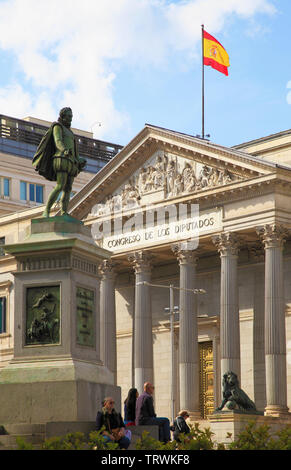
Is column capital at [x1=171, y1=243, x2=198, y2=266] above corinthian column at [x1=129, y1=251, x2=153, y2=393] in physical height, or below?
above

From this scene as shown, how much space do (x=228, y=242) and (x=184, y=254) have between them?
352 cm

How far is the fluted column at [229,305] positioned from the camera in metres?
52.2

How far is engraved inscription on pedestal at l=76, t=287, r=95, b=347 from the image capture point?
20.8m

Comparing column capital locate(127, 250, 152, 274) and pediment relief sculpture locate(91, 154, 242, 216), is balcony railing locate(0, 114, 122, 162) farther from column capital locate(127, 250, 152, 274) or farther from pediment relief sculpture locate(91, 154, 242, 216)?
column capital locate(127, 250, 152, 274)

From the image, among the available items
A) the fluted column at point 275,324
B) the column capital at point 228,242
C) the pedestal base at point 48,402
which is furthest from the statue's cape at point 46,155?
the column capital at point 228,242

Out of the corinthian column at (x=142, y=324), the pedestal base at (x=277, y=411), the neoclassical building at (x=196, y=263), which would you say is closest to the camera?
the pedestal base at (x=277, y=411)

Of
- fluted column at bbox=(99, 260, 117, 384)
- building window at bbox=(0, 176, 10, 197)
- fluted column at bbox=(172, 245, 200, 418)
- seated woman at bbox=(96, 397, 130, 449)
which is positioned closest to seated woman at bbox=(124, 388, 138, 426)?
seated woman at bbox=(96, 397, 130, 449)

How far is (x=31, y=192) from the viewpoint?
9631cm

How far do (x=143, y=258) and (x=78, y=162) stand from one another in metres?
36.3

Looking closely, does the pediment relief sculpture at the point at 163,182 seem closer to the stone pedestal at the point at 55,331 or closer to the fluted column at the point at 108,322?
the fluted column at the point at 108,322

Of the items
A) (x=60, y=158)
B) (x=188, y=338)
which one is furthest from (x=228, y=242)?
(x=60, y=158)

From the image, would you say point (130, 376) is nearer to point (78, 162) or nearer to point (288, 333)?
point (288, 333)

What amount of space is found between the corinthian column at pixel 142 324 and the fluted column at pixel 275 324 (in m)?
8.52
